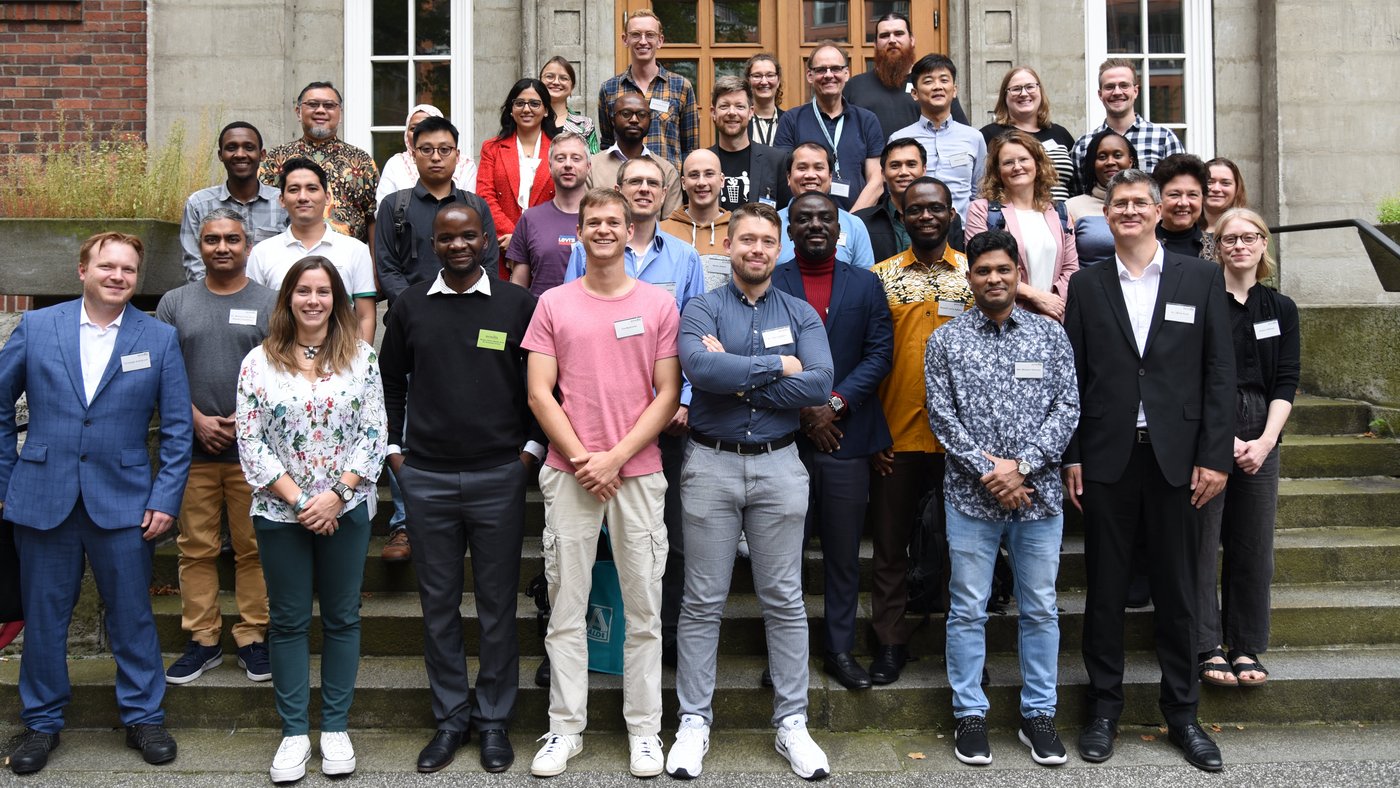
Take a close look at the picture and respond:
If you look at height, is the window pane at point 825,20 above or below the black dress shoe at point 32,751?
above

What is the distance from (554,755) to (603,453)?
1.16 metres

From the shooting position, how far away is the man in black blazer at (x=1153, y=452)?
4266 millimetres

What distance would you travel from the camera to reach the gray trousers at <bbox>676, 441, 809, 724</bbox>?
4.22 metres

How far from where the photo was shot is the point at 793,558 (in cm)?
430

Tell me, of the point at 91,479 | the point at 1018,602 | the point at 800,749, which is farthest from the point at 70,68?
the point at 1018,602

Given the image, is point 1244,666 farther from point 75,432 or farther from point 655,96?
point 75,432

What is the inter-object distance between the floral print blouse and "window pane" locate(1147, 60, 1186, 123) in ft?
25.0

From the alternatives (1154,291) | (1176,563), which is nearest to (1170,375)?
(1154,291)

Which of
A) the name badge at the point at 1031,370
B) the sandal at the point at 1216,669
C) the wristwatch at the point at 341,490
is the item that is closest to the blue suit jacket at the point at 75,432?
the wristwatch at the point at 341,490

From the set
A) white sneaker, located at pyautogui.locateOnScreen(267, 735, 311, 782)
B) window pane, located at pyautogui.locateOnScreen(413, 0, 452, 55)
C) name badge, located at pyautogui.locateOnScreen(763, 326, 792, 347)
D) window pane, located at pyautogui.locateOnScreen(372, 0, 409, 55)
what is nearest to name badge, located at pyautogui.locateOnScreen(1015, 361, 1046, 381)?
name badge, located at pyautogui.locateOnScreen(763, 326, 792, 347)

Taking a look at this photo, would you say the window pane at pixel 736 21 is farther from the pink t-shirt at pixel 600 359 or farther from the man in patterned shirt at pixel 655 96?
the pink t-shirt at pixel 600 359

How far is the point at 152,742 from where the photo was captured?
4.36 meters

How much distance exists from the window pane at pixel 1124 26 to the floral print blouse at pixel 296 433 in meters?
7.51

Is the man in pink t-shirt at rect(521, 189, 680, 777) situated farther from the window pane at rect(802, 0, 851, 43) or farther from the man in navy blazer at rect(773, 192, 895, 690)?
the window pane at rect(802, 0, 851, 43)
